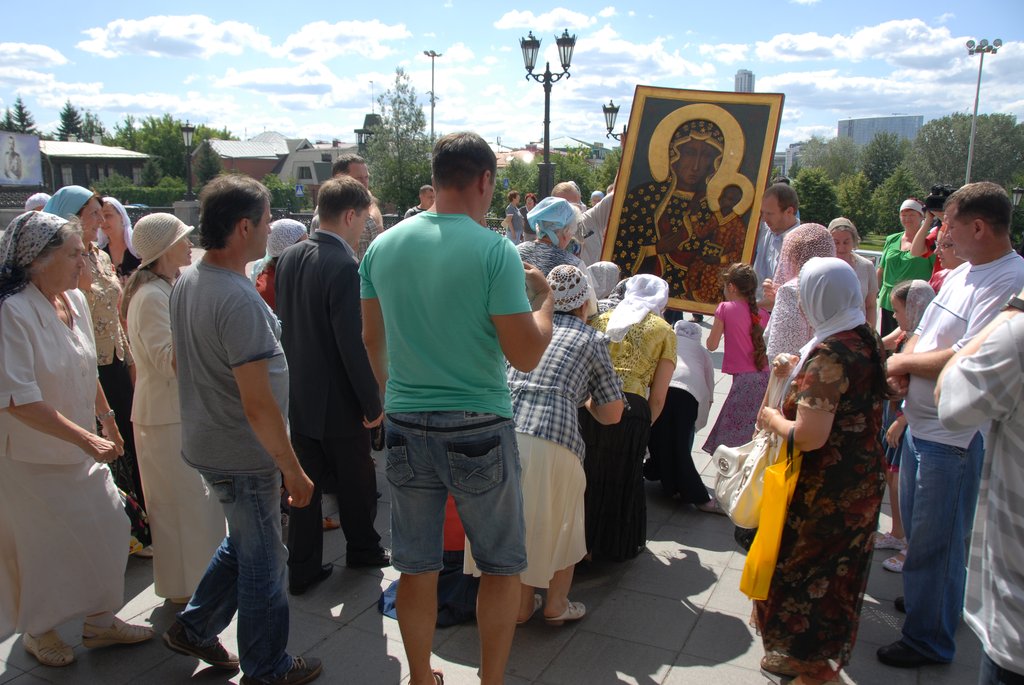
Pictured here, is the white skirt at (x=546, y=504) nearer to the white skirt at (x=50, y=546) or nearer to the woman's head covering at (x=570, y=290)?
the woman's head covering at (x=570, y=290)

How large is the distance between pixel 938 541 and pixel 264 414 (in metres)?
2.64

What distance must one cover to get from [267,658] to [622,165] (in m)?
4.15

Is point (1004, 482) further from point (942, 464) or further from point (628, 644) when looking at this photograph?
point (628, 644)

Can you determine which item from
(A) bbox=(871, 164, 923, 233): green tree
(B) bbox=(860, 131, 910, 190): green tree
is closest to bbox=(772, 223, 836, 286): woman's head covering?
(A) bbox=(871, 164, 923, 233): green tree

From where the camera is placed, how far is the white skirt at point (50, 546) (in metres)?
2.93

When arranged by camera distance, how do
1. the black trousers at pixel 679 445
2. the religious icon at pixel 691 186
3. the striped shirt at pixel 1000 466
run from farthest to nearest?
the religious icon at pixel 691 186
the black trousers at pixel 679 445
the striped shirt at pixel 1000 466

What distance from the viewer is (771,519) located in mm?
2750

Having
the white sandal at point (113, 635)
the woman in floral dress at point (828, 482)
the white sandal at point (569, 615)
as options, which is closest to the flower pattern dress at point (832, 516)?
the woman in floral dress at point (828, 482)

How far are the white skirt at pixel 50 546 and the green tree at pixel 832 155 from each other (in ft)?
305

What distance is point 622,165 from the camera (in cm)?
561

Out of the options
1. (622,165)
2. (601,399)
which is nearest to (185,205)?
(622,165)

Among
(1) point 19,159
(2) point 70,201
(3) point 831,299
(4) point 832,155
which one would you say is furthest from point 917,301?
(4) point 832,155

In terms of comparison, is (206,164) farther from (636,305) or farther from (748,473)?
(748,473)

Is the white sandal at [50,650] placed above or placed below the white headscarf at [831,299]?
below
